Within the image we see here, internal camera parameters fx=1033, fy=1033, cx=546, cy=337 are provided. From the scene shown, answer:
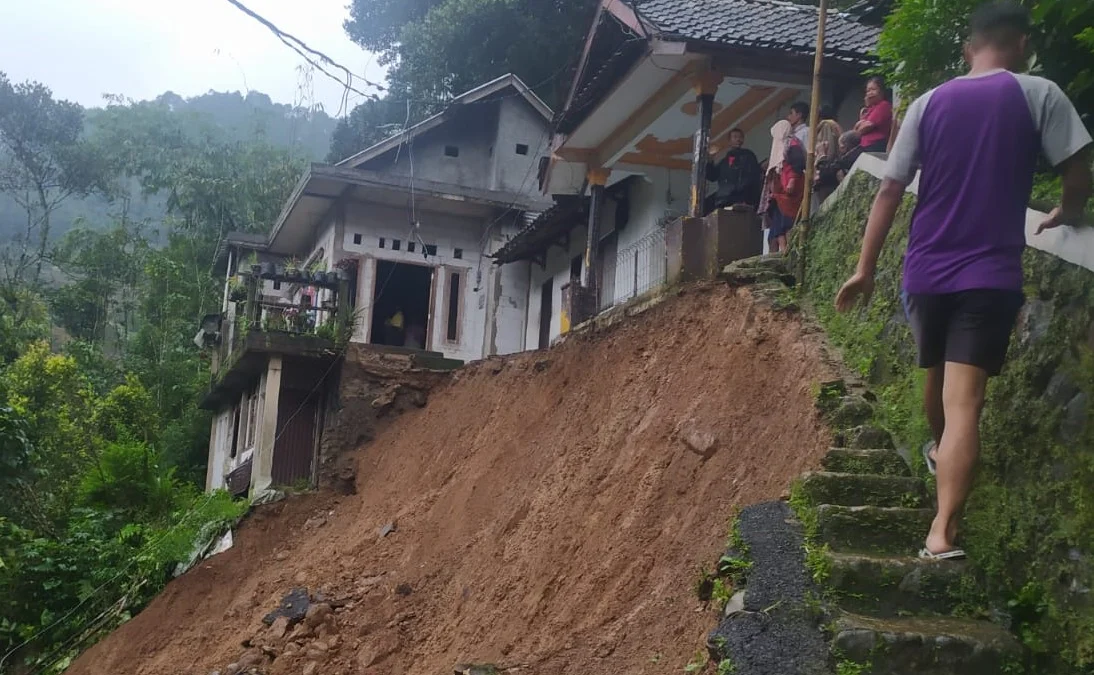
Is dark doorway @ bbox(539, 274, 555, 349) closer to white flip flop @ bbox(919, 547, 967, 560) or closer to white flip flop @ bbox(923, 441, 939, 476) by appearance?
white flip flop @ bbox(923, 441, 939, 476)

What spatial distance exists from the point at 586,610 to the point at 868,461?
6.59ft

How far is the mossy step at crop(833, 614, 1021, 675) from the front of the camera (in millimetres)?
4125

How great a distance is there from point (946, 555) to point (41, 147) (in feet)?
141

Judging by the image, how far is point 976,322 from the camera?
13.5ft

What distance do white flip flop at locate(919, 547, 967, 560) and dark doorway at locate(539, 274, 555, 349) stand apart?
14.6 meters

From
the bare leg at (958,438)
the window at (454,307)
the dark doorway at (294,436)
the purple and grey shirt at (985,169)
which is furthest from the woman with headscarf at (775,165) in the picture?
the window at (454,307)

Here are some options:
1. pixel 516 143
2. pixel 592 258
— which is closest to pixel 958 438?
pixel 592 258

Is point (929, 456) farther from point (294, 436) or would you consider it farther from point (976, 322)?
point (294, 436)

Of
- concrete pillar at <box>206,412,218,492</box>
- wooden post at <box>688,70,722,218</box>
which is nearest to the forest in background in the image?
concrete pillar at <box>206,412,218,492</box>

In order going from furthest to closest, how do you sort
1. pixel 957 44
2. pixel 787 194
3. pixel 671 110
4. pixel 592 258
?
pixel 592 258, pixel 671 110, pixel 787 194, pixel 957 44

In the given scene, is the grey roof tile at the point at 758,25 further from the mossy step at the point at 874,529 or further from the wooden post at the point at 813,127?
the mossy step at the point at 874,529

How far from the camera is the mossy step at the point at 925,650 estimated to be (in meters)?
4.12

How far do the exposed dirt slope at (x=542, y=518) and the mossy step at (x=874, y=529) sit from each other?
73 cm

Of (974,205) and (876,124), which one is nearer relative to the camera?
(974,205)
